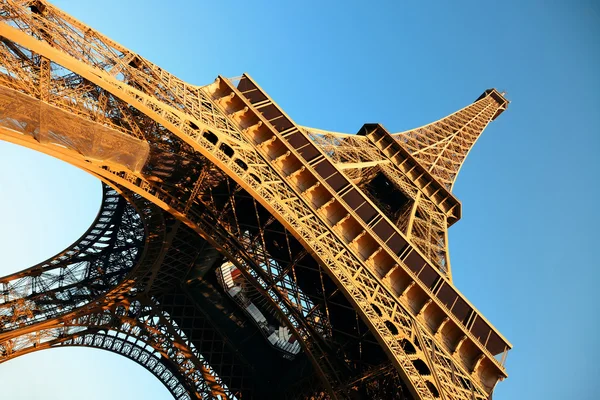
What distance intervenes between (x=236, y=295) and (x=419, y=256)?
38.0 ft

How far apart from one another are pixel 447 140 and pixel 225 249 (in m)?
23.1

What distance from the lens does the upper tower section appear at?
31.2 metres

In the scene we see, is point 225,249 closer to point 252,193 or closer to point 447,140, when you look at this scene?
point 252,193

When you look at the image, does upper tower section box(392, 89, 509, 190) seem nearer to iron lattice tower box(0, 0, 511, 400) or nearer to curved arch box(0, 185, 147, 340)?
iron lattice tower box(0, 0, 511, 400)

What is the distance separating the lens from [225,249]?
16.7 m

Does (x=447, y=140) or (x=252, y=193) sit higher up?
(x=252, y=193)

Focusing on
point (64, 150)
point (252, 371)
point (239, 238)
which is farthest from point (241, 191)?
point (252, 371)

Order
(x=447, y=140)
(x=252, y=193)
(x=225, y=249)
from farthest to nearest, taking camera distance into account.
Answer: (x=447, y=140) < (x=225, y=249) < (x=252, y=193)

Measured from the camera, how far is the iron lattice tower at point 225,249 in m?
13.4

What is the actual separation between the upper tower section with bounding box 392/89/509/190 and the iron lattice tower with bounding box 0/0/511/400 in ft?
13.7

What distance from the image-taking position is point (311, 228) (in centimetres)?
1525

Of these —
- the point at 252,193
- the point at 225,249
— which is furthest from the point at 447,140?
the point at 252,193

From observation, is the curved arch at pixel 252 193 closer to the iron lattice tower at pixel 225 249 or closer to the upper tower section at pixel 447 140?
the iron lattice tower at pixel 225 249

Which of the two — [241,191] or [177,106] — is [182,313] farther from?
[177,106]
